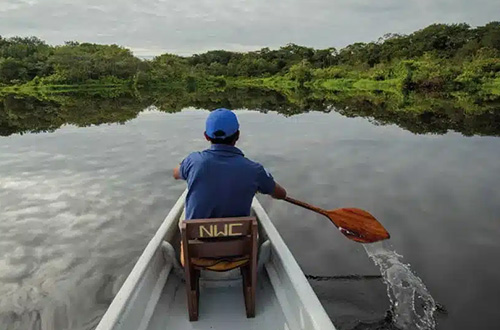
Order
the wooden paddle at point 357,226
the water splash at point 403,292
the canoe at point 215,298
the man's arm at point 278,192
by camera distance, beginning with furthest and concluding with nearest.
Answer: the wooden paddle at point 357,226 < the water splash at point 403,292 < the man's arm at point 278,192 < the canoe at point 215,298

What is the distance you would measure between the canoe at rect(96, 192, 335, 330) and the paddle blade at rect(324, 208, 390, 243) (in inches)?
41.4

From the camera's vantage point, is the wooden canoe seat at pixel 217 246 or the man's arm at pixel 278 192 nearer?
the wooden canoe seat at pixel 217 246

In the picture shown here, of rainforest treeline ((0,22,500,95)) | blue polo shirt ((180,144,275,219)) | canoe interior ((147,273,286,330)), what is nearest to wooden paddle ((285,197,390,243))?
canoe interior ((147,273,286,330))

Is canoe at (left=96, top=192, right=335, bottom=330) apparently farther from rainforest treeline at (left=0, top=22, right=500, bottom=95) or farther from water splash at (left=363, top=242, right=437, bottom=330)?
rainforest treeline at (left=0, top=22, right=500, bottom=95)

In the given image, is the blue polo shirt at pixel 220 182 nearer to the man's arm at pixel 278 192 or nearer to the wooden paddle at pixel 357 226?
the man's arm at pixel 278 192

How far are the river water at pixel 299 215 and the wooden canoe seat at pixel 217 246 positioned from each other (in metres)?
1.55

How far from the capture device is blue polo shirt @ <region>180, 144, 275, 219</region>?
2.79 metres

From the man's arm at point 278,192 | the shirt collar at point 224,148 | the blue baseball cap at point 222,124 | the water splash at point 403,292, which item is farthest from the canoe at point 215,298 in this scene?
the water splash at point 403,292

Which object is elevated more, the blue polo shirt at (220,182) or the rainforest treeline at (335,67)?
the rainforest treeline at (335,67)

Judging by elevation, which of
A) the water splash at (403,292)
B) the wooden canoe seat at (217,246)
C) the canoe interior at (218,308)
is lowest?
the water splash at (403,292)

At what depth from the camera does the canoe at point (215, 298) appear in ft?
8.55

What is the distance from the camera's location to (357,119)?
18047 mm

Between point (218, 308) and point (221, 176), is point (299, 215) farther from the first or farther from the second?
point (221, 176)

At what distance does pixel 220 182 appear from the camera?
9.18ft
